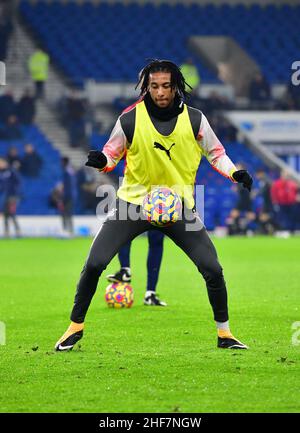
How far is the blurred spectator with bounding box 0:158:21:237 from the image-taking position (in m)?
30.5

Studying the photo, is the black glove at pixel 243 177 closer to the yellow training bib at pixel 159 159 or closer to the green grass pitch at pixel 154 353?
the yellow training bib at pixel 159 159

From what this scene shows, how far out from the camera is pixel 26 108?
1383 inches

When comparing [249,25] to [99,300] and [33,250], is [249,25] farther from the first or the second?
[99,300]

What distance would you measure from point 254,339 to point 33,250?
15.8m

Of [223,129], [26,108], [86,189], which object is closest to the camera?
[86,189]

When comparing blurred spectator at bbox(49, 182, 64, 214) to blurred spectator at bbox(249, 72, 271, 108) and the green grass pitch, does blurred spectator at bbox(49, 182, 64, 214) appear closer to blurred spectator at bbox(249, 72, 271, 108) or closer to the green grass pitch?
blurred spectator at bbox(249, 72, 271, 108)

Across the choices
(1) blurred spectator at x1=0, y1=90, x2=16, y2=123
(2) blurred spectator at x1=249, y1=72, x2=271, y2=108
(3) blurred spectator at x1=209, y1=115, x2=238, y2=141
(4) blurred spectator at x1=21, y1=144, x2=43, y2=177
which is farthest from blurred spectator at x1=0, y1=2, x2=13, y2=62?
(2) blurred spectator at x1=249, y1=72, x2=271, y2=108

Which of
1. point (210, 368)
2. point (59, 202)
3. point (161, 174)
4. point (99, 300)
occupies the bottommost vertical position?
point (59, 202)

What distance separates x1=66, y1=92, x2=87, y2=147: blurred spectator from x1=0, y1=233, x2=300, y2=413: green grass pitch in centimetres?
1789

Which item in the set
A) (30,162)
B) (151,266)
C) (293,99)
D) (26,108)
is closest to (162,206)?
(151,266)

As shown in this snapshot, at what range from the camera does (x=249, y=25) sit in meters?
43.8

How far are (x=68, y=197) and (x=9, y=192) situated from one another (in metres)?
1.81

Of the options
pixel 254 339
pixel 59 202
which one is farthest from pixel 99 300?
pixel 59 202
